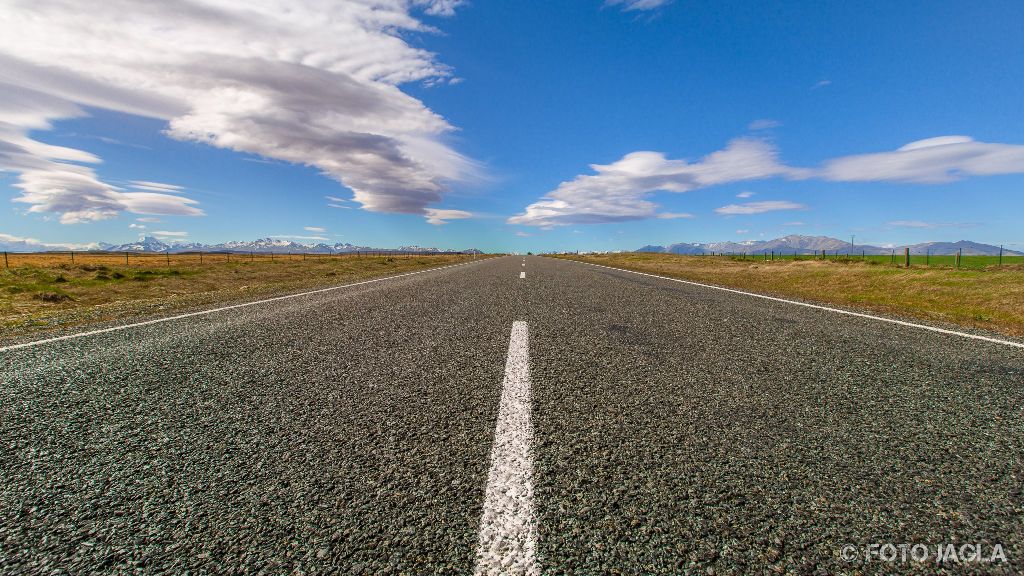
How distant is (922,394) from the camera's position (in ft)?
9.14

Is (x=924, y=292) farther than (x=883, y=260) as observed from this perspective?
No

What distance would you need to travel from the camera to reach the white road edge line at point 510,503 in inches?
49.9

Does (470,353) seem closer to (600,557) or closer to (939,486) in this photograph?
(600,557)

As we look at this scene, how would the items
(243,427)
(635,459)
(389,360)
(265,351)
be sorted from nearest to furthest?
(635,459)
(243,427)
(389,360)
(265,351)

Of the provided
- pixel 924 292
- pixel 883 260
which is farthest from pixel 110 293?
pixel 883 260

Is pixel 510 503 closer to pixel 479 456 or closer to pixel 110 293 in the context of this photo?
pixel 479 456

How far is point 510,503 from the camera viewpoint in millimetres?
1538

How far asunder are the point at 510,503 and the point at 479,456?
0.38m

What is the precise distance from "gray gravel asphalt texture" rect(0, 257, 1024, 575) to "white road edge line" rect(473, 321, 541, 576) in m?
0.04

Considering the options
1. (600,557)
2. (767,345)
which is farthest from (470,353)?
(767,345)

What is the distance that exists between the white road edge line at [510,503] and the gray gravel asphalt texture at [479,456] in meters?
0.04

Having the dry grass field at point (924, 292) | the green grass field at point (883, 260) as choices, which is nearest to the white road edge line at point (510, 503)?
the dry grass field at point (924, 292)

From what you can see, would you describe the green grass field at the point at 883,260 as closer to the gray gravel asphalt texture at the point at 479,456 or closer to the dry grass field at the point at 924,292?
the dry grass field at the point at 924,292

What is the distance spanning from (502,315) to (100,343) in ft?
13.7
